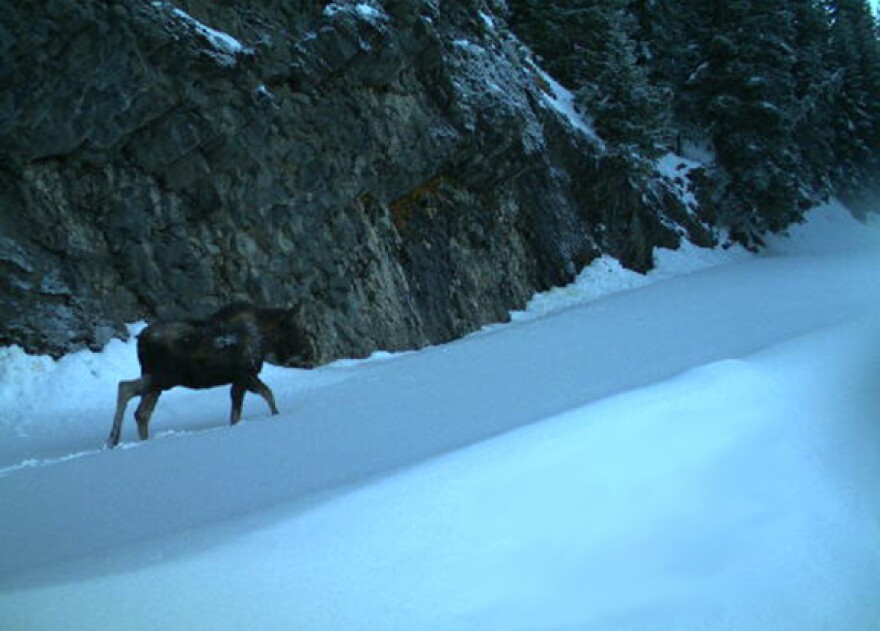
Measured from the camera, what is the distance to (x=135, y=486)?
19.1ft

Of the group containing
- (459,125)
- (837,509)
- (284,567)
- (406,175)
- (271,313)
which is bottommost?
(837,509)

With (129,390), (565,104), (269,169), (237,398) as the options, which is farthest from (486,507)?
(565,104)

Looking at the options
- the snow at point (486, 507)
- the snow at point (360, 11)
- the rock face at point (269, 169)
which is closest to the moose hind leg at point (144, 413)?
the snow at point (486, 507)

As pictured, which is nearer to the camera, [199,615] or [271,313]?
[199,615]

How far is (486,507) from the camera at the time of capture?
3.99 metres

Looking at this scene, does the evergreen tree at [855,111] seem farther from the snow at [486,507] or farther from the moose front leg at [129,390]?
the moose front leg at [129,390]

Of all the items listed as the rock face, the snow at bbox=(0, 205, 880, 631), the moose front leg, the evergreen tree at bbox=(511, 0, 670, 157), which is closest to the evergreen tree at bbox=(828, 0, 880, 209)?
the evergreen tree at bbox=(511, 0, 670, 157)

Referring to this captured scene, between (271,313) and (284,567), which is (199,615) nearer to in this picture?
(284,567)

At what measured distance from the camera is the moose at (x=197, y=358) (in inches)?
365

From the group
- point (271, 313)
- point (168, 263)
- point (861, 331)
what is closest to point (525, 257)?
point (168, 263)

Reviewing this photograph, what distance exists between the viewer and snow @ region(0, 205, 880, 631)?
10.2 ft

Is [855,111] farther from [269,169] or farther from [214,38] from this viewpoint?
[214,38]

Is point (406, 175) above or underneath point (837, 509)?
above

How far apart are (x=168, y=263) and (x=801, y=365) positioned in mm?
11965
